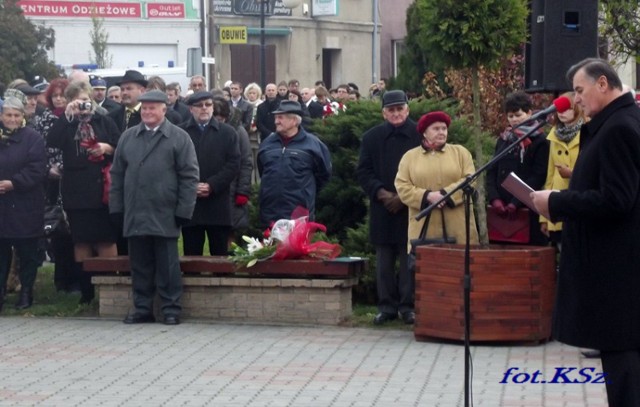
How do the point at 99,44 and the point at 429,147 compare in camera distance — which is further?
the point at 99,44

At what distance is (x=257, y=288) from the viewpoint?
1234cm

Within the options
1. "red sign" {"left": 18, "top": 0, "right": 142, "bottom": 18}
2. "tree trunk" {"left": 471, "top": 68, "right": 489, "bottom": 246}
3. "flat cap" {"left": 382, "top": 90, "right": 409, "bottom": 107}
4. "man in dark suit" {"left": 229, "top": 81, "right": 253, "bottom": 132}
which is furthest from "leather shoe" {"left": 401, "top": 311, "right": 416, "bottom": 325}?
"red sign" {"left": 18, "top": 0, "right": 142, "bottom": 18}

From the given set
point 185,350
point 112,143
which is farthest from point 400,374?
point 112,143

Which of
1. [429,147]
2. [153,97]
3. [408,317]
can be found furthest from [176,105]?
[429,147]

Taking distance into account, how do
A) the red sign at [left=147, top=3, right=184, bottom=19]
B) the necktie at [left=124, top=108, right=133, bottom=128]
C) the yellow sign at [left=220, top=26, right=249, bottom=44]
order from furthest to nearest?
the red sign at [left=147, top=3, right=184, bottom=19] < the yellow sign at [left=220, top=26, right=249, bottom=44] < the necktie at [left=124, top=108, right=133, bottom=128]

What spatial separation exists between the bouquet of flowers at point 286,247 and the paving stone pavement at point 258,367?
2.02 feet

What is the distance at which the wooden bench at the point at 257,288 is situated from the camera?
40.0ft

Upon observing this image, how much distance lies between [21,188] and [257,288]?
2472mm

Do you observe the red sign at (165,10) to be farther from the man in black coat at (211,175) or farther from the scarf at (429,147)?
the scarf at (429,147)

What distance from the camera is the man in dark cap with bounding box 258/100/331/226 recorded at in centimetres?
1287

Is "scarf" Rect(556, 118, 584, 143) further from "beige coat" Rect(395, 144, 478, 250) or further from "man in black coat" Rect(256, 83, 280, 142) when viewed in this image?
"man in black coat" Rect(256, 83, 280, 142)

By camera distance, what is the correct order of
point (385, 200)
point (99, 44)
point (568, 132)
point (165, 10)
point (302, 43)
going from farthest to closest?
point (302, 43)
point (165, 10)
point (99, 44)
point (385, 200)
point (568, 132)

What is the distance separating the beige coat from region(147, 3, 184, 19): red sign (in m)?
33.7

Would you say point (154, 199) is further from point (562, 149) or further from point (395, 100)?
point (562, 149)
